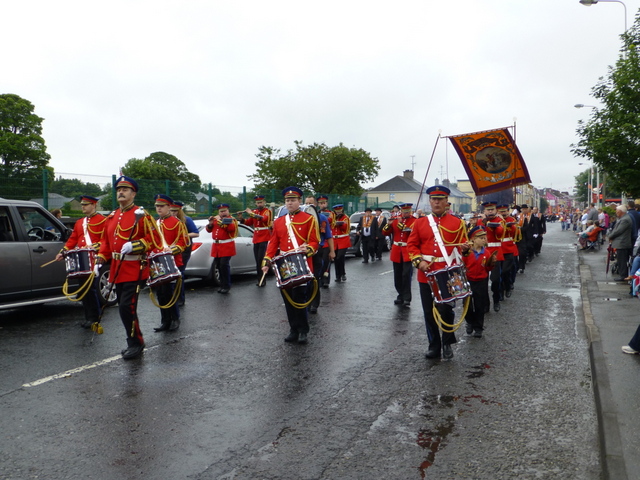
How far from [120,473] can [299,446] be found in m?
1.17

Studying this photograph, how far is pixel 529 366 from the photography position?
21.2 feet

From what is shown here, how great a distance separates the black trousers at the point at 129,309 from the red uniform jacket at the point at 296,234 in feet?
5.25

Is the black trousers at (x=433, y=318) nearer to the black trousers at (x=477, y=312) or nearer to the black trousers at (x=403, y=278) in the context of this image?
the black trousers at (x=477, y=312)

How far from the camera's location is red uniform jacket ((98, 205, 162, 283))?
21.3 ft

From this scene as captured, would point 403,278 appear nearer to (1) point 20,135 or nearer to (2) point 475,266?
(2) point 475,266

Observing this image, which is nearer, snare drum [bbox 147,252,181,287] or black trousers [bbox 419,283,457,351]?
black trousers [bbox 419,283,457,351]

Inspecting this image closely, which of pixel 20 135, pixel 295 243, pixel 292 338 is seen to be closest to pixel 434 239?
pixel 295 243

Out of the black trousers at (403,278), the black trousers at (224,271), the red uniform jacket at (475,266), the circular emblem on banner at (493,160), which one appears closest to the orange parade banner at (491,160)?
the circular emblem on banner at (493,160)

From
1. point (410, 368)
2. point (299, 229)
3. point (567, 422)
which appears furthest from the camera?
point (299, 229)

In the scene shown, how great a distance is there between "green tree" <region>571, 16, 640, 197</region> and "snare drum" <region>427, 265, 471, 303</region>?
10.2m

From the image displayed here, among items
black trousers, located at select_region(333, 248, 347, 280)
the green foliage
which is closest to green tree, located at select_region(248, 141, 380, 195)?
the green foliage

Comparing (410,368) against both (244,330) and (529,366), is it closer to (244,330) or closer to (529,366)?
(529,366)

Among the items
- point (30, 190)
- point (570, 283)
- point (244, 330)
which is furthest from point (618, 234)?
point (30, 190)

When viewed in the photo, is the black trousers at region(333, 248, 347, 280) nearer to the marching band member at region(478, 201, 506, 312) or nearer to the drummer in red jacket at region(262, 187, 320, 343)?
the marching band member at region(478, 201, 506, 312)
